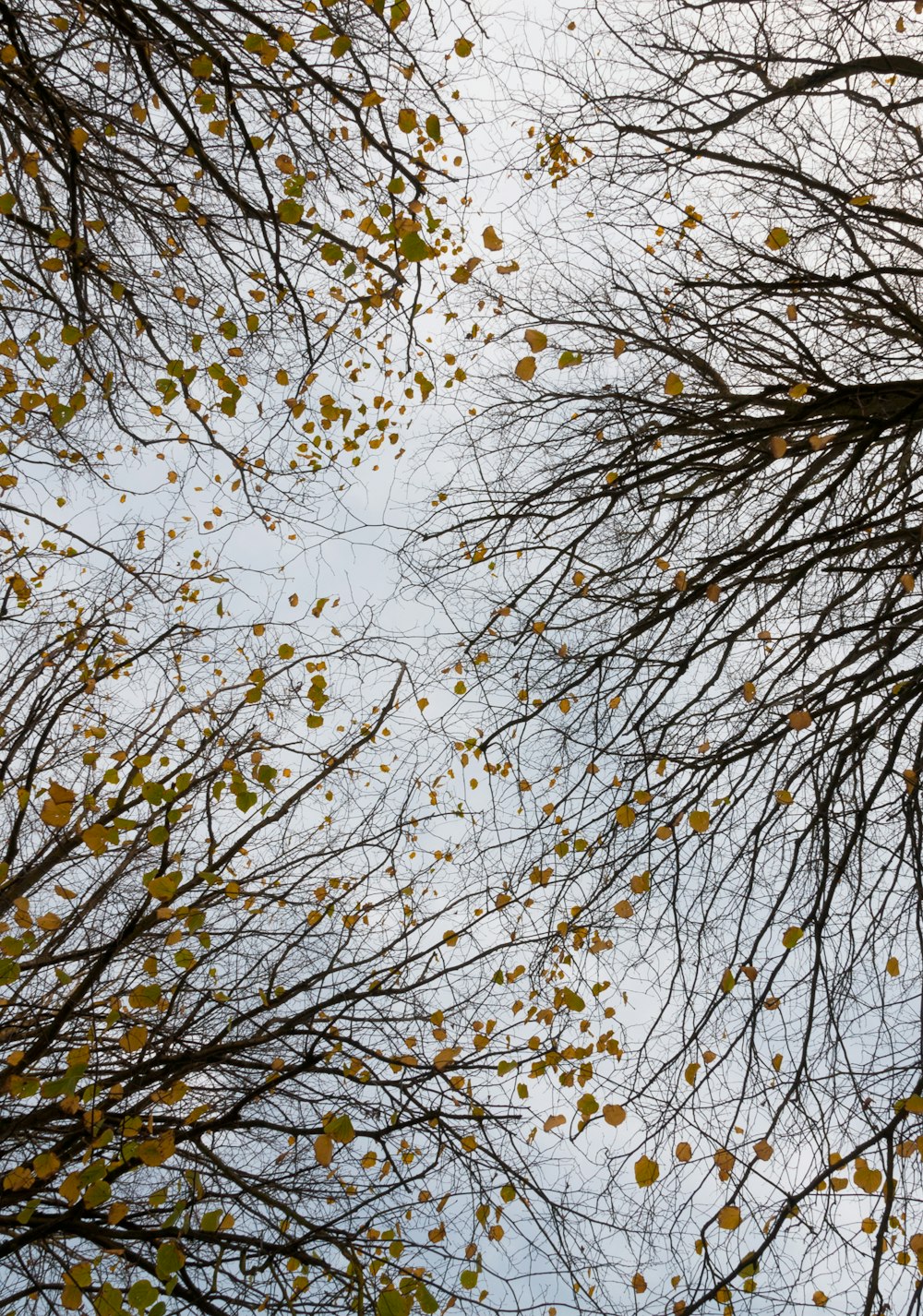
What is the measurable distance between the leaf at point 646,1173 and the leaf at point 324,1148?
1.20 m

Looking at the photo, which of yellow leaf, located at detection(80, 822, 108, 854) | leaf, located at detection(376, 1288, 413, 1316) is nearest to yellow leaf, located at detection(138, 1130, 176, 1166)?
leaf, located at detection(376, 1288, 413, 1316)

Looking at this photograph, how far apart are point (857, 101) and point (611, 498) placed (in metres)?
2.65

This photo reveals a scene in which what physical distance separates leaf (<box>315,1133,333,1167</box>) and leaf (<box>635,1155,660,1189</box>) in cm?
120

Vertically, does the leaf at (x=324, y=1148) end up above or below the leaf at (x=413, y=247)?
below

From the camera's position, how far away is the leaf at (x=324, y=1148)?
3.15 m

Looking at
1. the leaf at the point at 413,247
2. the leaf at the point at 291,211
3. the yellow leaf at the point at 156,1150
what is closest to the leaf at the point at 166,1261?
the yellow leaf at the point at 156,1150

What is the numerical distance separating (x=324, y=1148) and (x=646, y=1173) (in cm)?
124

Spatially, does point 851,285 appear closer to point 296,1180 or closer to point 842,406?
point 842,406

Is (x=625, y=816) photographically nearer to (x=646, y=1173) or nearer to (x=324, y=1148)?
(x=646, y=1173)

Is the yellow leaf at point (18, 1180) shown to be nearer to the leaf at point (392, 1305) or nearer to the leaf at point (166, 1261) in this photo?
the leaf at point (166, 1261)

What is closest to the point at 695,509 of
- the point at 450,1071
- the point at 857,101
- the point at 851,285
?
the point at 851,285

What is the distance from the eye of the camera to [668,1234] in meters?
2.98

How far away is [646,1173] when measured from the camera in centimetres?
299

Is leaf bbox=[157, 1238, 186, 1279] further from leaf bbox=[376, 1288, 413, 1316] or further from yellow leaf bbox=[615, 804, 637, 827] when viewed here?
yellow leaf bbox=[615, 804, 637, 827]
